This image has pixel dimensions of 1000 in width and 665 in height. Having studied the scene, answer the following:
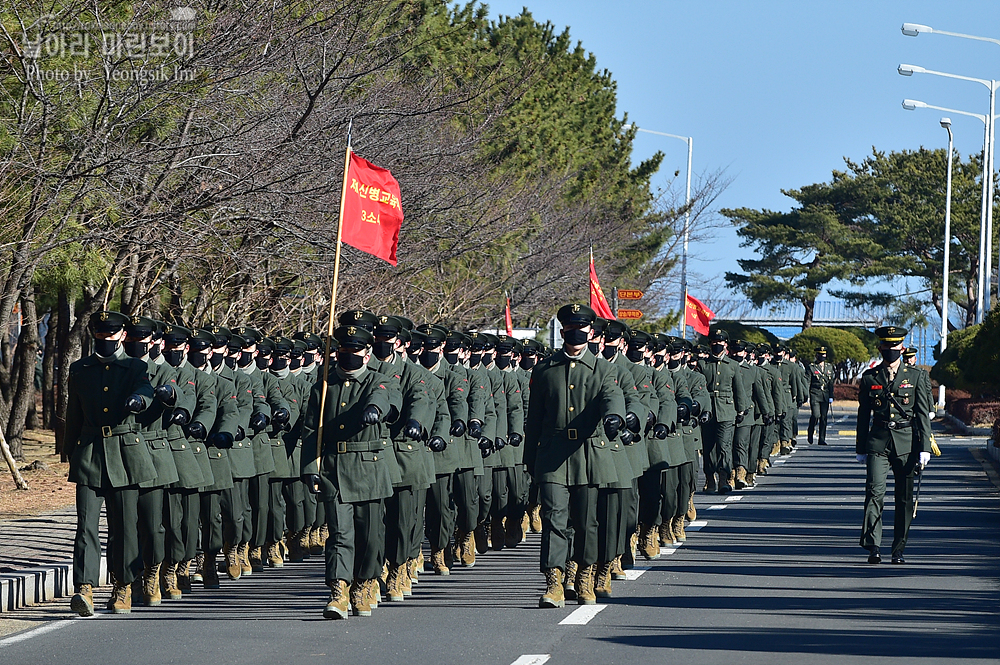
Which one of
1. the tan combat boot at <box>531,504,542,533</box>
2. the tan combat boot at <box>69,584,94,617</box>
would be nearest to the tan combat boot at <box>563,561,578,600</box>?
the tan combat boot at <box>69,584,94,617</box>

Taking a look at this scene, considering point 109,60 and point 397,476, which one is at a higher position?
point 109,60

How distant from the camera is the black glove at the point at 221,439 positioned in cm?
1176

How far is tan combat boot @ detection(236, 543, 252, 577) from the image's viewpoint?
12719 millimetres

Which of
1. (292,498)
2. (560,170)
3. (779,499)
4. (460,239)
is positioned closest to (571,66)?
(560,170)

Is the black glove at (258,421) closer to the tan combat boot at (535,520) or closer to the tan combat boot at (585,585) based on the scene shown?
the tan combat boot at (585,585)

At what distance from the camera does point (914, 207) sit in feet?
226

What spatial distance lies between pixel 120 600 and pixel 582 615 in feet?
9.92

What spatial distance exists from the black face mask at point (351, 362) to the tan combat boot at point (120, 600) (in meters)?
2.04

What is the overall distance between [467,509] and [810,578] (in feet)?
9.30

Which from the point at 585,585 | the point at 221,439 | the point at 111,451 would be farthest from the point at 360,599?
the point at 221,439

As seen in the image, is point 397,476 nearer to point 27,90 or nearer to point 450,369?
point 450,369

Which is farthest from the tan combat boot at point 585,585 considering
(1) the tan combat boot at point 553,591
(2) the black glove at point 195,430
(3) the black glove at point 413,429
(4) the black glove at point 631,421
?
(2) the black glove at point 195,430

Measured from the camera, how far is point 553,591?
10.5 meters

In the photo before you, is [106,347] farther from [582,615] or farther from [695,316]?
[695,316]
